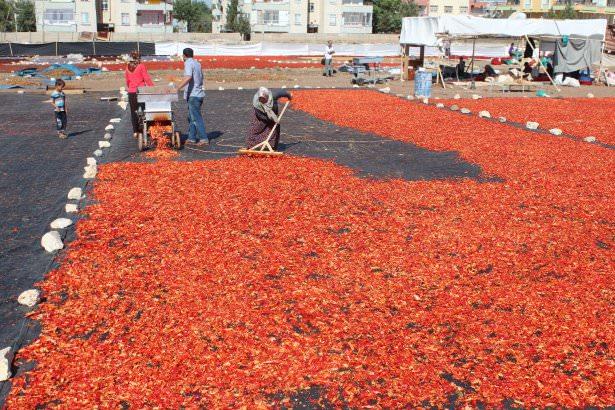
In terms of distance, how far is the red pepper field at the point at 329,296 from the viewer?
16.1 ft

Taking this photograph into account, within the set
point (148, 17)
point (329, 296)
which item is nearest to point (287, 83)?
point (329, 296)

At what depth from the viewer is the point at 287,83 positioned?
110ft

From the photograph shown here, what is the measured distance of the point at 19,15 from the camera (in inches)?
3501

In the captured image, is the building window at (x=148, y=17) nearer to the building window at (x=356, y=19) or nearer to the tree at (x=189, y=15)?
the tree at (x=189, y=15)

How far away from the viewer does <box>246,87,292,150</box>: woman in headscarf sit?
1327 centimetres

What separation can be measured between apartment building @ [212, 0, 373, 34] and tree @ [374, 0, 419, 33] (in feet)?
21.0

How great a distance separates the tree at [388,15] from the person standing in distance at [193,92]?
309ft

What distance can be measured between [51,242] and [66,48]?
46234mm

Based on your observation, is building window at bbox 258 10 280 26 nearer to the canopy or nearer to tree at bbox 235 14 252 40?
tree at bbox 235 14 252 40

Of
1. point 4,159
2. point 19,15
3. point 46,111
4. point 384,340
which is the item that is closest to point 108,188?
point 4,159

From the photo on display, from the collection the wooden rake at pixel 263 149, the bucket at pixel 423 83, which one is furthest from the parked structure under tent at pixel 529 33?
the wooden rake at pixel 263 149

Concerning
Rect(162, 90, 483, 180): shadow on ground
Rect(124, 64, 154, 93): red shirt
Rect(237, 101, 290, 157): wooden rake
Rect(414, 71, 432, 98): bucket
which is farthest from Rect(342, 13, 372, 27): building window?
Rect(237, 101, 290, 157): wooden rake

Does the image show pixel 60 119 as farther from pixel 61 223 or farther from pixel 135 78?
pixel 61 223

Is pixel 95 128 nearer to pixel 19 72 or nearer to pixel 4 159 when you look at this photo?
pixel 4 159
